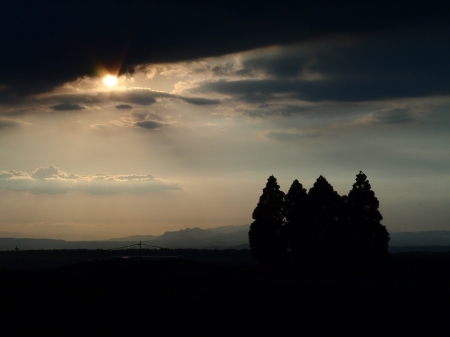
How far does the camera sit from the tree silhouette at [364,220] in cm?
5381

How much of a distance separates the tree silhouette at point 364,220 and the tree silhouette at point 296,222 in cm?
439

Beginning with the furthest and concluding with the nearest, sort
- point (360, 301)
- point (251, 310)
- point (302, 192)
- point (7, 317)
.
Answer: point (302, 192)
point (360, 301)
point (251, 310)
point (7, 317)

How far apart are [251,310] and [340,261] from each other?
28.5 meters

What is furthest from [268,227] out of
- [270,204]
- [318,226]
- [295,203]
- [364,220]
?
[364,220]

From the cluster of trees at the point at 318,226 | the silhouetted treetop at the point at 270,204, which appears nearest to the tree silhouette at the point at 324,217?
the cluster of trees at the point at 318,226

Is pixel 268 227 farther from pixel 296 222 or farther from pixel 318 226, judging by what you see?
pixel 318 226

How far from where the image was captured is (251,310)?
2716 centimetres

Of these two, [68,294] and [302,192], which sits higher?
[302,192]

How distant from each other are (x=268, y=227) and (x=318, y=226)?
507cm

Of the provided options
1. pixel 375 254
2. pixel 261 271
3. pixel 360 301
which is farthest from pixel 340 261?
pixel 360 301

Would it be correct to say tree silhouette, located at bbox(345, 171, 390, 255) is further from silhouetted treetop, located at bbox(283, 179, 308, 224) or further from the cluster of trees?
silhouetted treetop, located at bbox(283, 179, 308, 224)

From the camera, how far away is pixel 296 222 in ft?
183

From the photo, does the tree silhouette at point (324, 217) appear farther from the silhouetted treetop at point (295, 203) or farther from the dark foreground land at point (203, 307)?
the dark foreground land at point (203, 307)

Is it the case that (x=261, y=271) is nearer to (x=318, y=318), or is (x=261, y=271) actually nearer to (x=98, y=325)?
(x=318, y=318)
